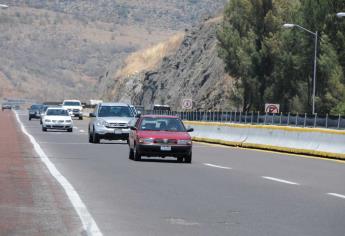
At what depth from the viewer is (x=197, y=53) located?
11450cm

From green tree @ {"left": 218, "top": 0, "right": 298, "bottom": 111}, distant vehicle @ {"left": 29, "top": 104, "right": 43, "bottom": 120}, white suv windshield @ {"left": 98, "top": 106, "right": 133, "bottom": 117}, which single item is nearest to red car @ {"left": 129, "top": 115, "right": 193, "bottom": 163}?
white suv windshield @ {"left": 98, "top": 106, "right": 133, "bottom": 117}

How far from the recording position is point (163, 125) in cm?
2900

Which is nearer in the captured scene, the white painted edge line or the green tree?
the white painted edge line

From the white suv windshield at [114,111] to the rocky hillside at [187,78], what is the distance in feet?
167

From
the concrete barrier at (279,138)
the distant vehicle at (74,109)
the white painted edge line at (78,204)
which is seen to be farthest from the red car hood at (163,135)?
the distant vehicle at (74,109)

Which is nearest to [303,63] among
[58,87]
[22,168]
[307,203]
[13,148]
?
[13,148]

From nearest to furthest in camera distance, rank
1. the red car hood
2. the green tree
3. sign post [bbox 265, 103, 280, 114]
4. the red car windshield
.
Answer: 1. the red car hood
2. the red car windshield
3. sign post [bbox 265, 103, 280, 114]
4. the green tree

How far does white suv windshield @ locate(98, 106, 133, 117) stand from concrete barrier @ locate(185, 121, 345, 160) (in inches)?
166

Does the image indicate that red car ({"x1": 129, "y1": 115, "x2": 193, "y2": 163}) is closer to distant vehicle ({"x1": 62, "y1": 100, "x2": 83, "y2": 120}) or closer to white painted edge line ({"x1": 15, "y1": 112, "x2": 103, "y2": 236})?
white painted edge line ({"x1": 15, "y1": 112, "x2": 103, "y2": 236})

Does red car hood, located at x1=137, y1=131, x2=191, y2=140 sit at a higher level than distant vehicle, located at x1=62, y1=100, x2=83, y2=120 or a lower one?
higher

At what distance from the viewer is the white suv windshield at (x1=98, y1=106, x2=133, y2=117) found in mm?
41263

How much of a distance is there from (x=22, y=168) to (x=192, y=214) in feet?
31.8

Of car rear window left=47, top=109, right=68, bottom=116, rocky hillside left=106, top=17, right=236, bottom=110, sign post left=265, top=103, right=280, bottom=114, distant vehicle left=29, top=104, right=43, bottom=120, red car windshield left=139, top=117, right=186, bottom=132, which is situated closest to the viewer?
red car windshield left=139, top=117, right=186, bottom=132

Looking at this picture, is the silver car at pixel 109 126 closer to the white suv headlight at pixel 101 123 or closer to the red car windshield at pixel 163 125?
the white suv headlight at pixel 101 123
